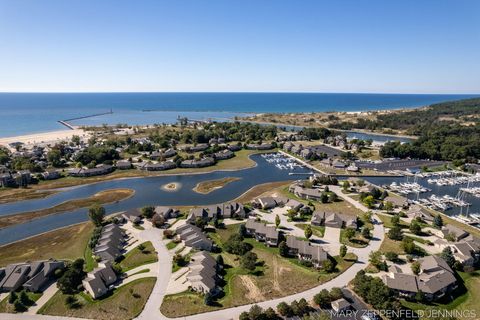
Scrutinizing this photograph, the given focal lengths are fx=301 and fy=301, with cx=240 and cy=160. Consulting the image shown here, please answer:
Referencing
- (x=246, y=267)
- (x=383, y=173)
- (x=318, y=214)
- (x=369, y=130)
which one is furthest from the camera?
(x=369, y=130)

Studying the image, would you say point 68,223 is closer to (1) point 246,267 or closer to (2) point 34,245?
(2) point 34,245

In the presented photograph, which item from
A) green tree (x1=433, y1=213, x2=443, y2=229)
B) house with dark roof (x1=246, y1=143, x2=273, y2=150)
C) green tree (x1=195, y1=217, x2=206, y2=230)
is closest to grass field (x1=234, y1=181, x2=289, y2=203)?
green tree (x1=195, y1=217, x2=206, y2=230)

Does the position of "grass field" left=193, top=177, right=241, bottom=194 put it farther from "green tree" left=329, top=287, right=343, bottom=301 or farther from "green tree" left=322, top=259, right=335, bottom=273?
"green tree" left=329, top=287, right=343, bottom=301

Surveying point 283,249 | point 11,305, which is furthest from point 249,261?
point 11,305

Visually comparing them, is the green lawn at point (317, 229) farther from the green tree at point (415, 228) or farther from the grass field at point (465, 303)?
the grass field at point (465, 303)

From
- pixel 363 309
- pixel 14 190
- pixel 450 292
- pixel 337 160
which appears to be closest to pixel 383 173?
pixel 337 160

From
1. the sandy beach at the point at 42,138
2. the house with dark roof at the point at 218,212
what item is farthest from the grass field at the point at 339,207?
the sandy beach at the point at 42,138
